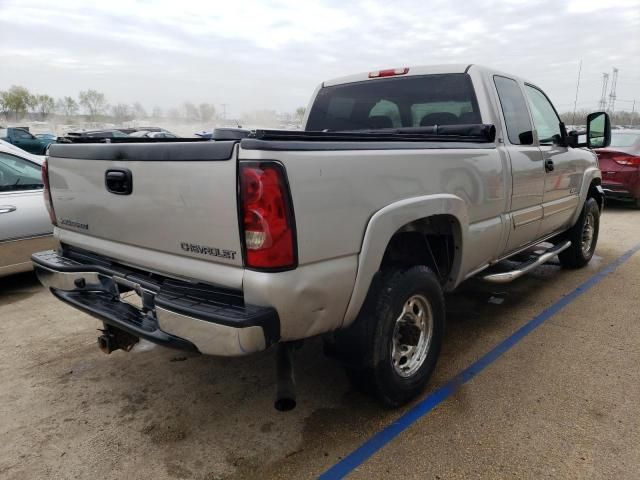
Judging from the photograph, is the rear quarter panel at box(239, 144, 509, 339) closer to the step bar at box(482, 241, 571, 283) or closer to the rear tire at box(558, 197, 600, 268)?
the step bar at box(482, 241, 571, 283)

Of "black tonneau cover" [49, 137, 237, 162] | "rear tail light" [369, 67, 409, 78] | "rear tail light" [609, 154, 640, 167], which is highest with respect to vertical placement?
"rear tail light" [369, 67, 409, 78]

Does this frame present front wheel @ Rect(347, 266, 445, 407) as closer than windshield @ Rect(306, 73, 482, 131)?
Yes

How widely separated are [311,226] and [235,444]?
50.9 inches

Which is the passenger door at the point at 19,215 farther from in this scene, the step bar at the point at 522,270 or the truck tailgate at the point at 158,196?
the step bar at the point at 522,270

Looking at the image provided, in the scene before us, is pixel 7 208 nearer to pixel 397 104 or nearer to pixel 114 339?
pixel 114 339

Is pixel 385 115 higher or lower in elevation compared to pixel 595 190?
higher

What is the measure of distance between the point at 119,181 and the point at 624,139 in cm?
1093

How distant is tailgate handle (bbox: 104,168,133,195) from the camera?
250cm

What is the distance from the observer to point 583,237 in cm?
573

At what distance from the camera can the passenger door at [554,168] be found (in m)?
4.42

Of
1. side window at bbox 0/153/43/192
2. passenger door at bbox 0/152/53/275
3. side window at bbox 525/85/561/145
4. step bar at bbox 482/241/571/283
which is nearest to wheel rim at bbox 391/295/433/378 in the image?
step bar at bbox 482/241/571/283

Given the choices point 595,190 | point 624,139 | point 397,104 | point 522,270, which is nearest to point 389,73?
point 397,104

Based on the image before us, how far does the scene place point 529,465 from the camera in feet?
7.96

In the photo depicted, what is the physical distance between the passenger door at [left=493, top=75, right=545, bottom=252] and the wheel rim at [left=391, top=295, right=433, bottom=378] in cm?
127
